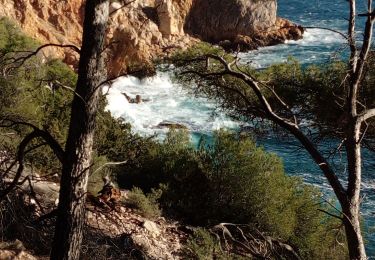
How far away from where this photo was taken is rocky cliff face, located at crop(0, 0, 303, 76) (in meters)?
25.6

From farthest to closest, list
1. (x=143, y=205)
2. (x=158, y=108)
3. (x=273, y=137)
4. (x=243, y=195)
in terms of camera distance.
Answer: (x=158, y=108), (x=273, y=137), (x=243, y=195), (x=143, y=205)

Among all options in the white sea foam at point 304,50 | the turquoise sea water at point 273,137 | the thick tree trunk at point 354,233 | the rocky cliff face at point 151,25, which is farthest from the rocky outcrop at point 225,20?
the thick tree trunk at point 354,233

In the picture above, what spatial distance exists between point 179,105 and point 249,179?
677 inches

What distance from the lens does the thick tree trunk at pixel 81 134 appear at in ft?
13.6

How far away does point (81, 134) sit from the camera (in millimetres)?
4230

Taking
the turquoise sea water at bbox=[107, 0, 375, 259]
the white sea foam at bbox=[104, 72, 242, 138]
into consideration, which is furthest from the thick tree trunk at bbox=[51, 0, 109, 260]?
the white sea foam at bbox=[104, 72, 242, 138]

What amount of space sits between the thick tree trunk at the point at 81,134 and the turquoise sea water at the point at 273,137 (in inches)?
155

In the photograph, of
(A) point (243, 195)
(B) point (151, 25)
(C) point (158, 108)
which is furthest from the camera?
(B) point (151, 25)

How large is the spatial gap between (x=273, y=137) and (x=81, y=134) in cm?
1672

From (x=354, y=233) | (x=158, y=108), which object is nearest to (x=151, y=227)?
(x=354, y=233)

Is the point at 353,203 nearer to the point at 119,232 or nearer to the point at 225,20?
the point at 119,232

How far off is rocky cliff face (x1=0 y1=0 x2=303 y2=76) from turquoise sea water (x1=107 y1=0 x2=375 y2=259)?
1.45m

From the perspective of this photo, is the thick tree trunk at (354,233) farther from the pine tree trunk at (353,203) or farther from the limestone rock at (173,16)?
the limestone rock at (173,16)

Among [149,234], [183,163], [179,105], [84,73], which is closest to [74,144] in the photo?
[84,73]
